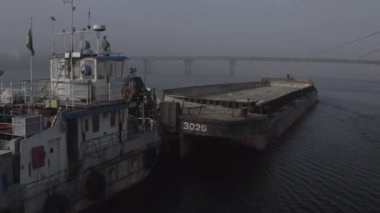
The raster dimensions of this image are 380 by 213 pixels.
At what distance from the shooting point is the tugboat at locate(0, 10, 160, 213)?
1392 cm

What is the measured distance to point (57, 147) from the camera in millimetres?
15398

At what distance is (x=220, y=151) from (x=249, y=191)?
22.7ft

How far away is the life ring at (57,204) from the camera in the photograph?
14414 mm

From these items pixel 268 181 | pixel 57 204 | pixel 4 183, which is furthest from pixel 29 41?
pixel 268 181

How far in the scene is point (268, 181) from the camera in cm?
2269

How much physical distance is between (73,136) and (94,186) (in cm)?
228

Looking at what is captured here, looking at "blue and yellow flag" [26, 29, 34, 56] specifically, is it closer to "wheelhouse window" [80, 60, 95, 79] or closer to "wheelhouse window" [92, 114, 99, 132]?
"wheelhouse window" [80, 60, 95, 79]

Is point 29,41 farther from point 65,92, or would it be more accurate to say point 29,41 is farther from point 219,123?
point 219,123

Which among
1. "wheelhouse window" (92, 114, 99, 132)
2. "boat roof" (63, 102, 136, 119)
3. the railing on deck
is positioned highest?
the railing on deck

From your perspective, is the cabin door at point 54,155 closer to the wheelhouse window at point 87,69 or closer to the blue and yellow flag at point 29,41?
the wheelhouse window at point 87,69

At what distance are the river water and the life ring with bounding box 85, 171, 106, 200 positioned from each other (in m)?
1.30

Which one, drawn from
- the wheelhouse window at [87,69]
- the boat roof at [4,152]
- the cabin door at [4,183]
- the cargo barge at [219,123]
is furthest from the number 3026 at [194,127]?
the cabin door at [4,183]

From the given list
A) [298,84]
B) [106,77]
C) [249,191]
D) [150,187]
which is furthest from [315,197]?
[298,84]

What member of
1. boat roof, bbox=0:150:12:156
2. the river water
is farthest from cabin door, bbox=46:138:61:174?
the river water
